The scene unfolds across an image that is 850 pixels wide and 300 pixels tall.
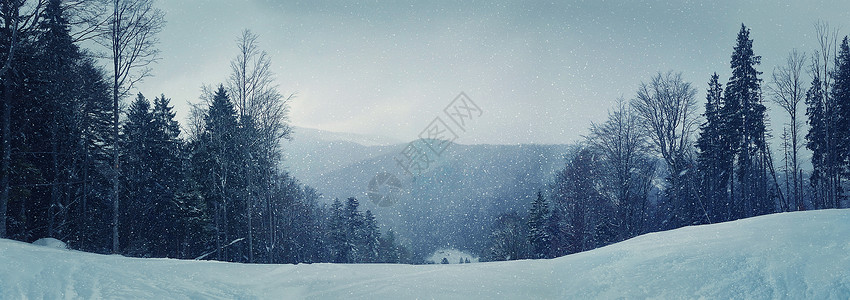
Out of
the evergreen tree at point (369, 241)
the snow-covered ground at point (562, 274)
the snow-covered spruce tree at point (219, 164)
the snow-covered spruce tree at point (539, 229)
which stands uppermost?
the snow-covered spruce tree at point (219, 164)

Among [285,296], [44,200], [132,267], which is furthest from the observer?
[44,200]

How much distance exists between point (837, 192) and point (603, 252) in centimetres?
3104

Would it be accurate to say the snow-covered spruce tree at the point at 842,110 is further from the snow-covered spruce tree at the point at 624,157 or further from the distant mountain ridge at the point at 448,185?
the distant mountain ridge at the point at 448,185

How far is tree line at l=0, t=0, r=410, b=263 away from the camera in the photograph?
12.9m

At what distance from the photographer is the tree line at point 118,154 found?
12883mm

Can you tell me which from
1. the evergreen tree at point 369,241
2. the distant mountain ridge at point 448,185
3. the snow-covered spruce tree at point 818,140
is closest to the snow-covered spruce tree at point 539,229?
the snow-covered spruce tree at point 818,140

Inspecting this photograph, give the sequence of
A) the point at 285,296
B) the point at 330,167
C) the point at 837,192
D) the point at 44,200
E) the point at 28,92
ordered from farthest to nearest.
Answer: the point at 330,167
the point at 837,192
the point at 44,200
the point at 28,92
the point at 285,296

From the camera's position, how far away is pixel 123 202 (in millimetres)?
23828

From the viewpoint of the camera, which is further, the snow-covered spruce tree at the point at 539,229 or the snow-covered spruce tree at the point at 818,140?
the snow-covered spruce tree at the point at 539,229

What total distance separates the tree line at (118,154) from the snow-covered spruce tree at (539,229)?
17.2 meters

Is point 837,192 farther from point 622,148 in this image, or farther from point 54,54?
point 54,54

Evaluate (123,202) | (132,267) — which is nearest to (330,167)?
(123,202)
